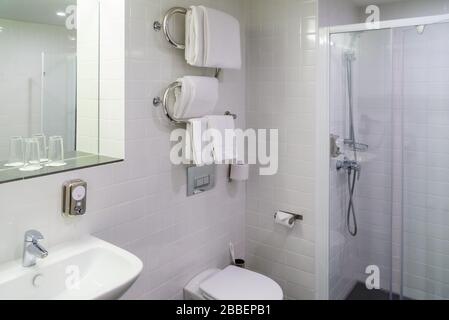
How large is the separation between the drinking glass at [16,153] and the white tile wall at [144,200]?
20 cm

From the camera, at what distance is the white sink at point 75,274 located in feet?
4.04

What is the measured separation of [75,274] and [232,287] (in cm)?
87

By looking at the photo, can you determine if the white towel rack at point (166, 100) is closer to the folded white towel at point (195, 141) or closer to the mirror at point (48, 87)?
the folded white towel at point (195, 141)

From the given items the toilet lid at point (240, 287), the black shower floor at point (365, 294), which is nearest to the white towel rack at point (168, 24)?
the toilet lid at point (240, 287)

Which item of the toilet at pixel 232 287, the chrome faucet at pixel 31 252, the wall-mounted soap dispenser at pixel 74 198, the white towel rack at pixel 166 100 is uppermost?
the white towel rack at pixel 166 100

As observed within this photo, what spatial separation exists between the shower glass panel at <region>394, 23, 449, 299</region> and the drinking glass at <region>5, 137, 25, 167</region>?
1.97 meters

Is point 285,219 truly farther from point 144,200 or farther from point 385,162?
point 144,200

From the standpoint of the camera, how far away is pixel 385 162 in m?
2.16

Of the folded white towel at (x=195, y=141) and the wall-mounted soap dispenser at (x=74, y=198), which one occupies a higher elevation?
the folded white towel at (x=195, y=141)

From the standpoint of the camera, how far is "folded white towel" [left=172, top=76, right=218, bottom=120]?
179 cm

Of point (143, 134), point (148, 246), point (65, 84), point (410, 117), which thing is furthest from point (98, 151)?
point (410, 117)
